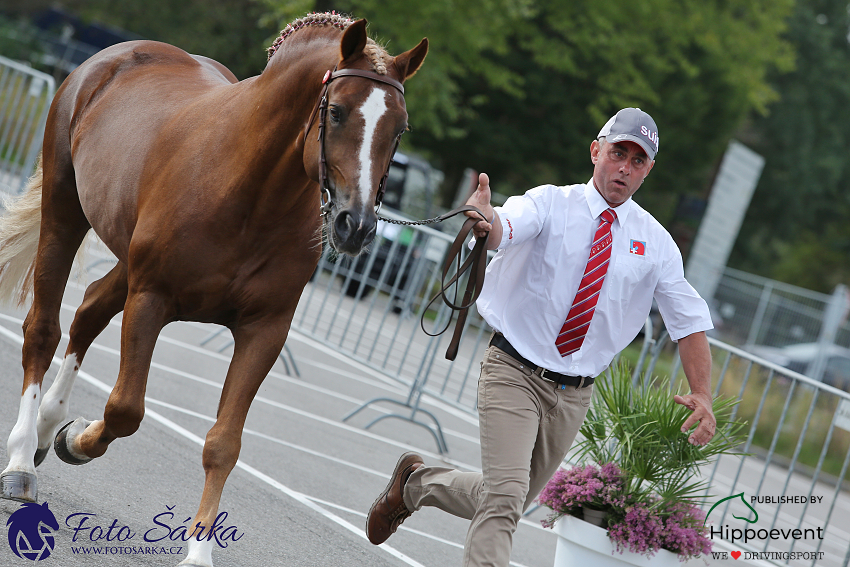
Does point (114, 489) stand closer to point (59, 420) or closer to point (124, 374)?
point (59, 420)

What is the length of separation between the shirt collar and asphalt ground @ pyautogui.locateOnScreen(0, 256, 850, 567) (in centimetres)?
220

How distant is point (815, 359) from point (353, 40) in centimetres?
2003

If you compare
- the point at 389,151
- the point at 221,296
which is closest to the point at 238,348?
the point at 221,296

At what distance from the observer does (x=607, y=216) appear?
422 centimetres

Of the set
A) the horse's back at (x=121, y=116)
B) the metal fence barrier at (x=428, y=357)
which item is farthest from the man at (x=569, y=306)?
the metal fence barrier at (x=428, y=357)

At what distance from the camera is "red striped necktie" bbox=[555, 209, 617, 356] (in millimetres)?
4152

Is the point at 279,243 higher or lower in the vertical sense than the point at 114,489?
higher

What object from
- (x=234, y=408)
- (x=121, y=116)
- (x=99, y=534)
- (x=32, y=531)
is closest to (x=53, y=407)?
(x=99, y=534)

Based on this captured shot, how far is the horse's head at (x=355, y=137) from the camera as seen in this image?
335 cm

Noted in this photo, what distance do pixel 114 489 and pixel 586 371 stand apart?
2503 mm

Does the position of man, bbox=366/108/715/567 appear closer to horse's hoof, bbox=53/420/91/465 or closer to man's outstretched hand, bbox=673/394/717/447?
man's outstretched hand, bbox=673/394/717/447

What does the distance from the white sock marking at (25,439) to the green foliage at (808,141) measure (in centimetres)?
4052

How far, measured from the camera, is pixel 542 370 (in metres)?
4.15

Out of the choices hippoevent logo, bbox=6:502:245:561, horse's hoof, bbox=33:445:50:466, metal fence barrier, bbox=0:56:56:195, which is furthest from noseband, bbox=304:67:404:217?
metal fence barrier, bbox=0:56:56:195
